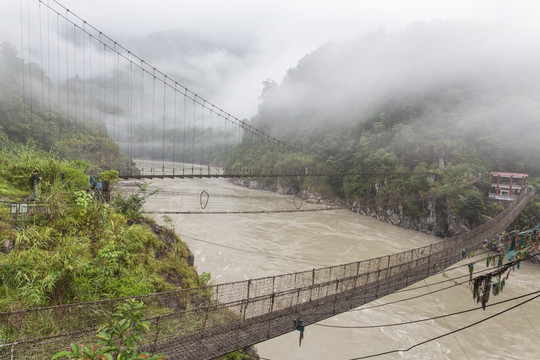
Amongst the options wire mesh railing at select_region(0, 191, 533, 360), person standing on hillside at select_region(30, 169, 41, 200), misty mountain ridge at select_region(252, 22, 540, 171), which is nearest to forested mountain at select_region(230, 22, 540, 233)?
misty mountain ridge at select_region(252, 22, 540, 171)

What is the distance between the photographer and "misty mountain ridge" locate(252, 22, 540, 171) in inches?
979

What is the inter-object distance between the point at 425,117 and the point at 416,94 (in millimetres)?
9043

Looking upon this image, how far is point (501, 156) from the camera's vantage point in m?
21.9

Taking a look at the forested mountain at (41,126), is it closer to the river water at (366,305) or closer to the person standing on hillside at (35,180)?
the river water at (366,305)

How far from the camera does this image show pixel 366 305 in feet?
31.3

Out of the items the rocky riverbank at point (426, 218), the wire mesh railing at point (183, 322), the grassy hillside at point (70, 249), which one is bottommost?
the rocky riverbank at point (426, 218)

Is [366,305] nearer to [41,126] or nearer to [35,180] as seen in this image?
[35,180]


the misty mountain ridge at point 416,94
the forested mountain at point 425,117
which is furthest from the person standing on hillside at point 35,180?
the misty mountain ridge at point 416,94

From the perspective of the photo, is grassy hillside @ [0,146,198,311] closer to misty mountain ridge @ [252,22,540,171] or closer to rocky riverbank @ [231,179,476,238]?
rocky riverbank @ [231,179,476,238]

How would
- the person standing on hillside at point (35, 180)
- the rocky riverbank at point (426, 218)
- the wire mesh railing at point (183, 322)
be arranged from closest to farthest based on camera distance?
the wire mesh railing at point (183, 322) → the person standing on hillside at point (35, 180) → the rocky riverbank at point (426, 218)

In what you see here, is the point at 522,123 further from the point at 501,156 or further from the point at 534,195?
the point at 534,195

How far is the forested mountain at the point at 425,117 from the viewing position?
21.8 m

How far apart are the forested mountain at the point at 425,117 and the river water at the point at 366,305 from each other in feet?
17.1

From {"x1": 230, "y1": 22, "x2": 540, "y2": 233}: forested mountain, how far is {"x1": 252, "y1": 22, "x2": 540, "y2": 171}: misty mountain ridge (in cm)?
12
